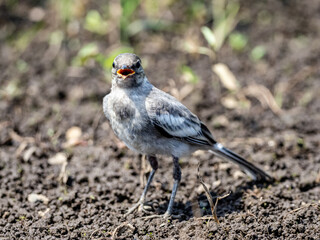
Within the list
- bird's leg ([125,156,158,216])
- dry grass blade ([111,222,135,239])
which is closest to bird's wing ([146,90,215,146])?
bird's leg ([125,156,158,216])

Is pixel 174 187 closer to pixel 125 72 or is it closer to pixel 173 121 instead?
pixel 173 121

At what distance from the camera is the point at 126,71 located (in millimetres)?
4879

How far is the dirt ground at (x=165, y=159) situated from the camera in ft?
15.4

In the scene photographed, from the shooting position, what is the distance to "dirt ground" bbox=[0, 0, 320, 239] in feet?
15.4

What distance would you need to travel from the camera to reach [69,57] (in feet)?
27.5

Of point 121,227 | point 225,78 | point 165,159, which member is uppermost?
point 225,78

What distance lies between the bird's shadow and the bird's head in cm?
147

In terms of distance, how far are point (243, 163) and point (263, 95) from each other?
218cm

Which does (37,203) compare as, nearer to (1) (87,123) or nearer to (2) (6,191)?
(2) (6,191)

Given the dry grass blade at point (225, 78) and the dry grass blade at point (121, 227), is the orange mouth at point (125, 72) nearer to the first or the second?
the dry grass blade at point (121, 227)

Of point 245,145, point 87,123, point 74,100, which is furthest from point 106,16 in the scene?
point 245,145

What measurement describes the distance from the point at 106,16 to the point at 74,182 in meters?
4.36

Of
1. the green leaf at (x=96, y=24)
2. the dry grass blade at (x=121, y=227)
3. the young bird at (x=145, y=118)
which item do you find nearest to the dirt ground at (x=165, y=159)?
the dry grass blade at (x=121, y=227)

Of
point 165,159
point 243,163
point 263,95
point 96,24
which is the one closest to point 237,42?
point 263,95
